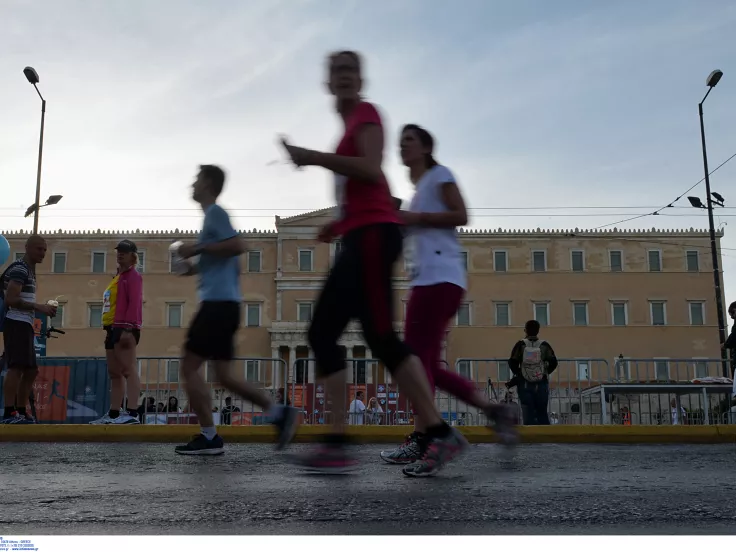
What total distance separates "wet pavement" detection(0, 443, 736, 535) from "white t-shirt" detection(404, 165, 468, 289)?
899mm

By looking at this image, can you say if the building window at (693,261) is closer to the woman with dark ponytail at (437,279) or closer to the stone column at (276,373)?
the stone column at (276,373)

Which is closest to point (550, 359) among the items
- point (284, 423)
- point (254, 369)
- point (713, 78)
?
point (254, 369)

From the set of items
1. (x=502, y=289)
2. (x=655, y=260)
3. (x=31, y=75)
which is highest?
(x=655, y=260)

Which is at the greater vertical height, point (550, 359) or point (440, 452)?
point (550, 359)

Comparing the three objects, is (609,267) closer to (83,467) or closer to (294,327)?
(294,327)

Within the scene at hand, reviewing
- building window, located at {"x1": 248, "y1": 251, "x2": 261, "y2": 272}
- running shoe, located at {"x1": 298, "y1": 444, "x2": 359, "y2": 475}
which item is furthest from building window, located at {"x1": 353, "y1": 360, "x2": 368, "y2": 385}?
building window, located at {"x1": 248, "y1": 251, "x2": 261, "y2": 272}

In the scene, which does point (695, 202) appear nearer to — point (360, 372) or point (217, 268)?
point (360, 372)

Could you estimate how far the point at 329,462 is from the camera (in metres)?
3.02

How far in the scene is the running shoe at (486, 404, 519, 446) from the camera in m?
3.72

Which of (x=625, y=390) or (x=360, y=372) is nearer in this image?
(x=360, y=372)

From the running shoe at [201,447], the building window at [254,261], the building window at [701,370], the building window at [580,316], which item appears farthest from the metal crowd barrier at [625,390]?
the building window at [254,261]

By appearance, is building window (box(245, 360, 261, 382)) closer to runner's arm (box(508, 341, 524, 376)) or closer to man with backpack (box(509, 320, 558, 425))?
runner's arm (box(508, 341, 524, 376))

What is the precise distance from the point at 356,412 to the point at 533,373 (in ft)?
7.46
